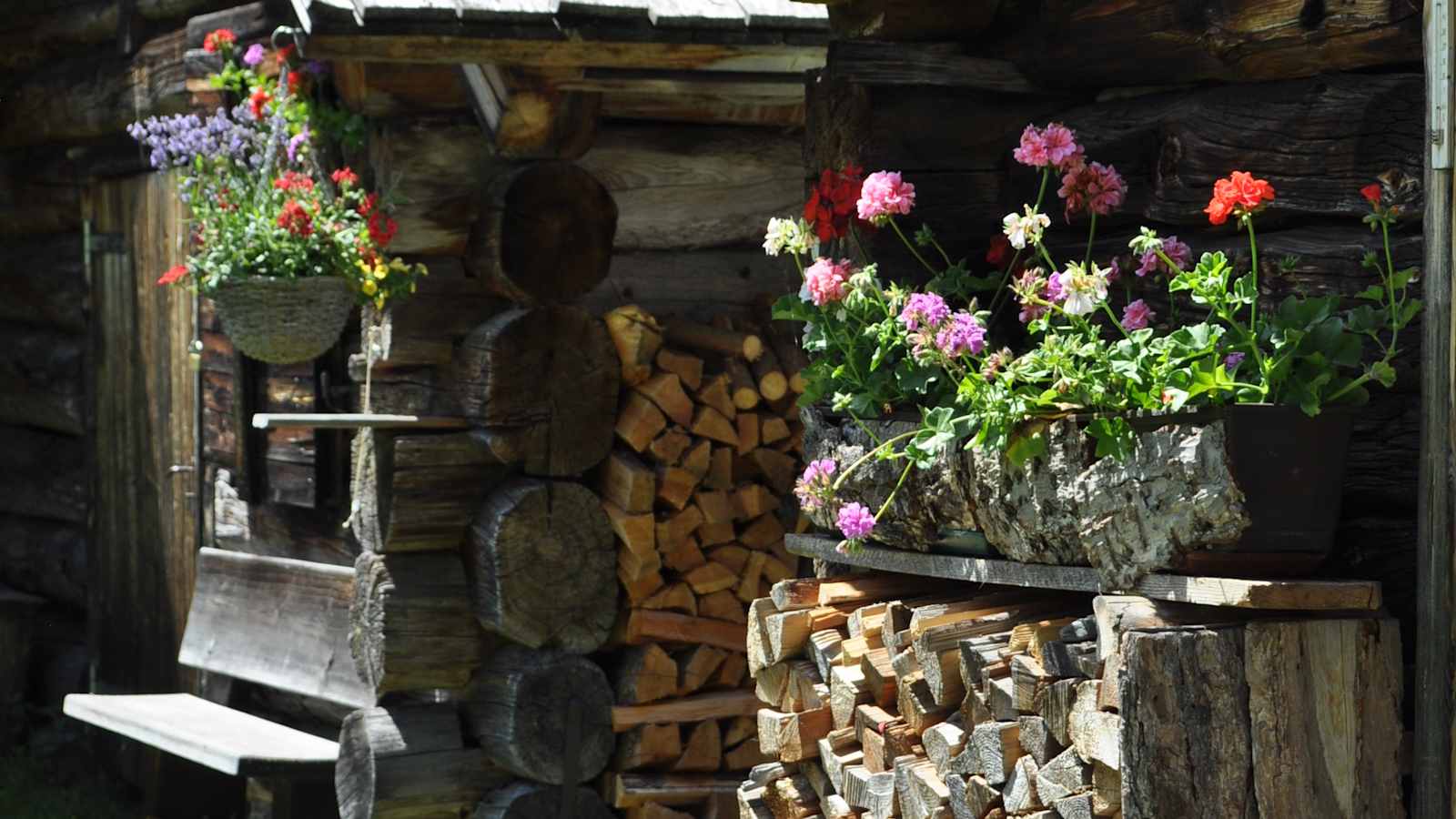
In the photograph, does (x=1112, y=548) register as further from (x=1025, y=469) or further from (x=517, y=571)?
(x=517, y=571)

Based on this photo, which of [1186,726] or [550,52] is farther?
[550,52]

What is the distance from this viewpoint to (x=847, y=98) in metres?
4.11

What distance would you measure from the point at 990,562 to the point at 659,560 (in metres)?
2.26

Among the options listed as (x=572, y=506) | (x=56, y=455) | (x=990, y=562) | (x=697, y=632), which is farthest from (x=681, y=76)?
(x=56, y=455)

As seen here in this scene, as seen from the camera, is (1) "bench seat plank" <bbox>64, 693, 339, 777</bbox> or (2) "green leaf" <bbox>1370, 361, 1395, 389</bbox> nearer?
(2) "green leaf" <bbox>1370, 361, 1395, 389</bbox>

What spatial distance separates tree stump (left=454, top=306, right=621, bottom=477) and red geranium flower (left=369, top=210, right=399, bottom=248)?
40 cm

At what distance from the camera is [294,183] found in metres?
5.51

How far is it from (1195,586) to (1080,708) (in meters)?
0.28

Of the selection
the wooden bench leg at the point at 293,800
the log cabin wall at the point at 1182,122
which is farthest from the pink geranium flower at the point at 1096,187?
the wooden bench leg at the point at 293,800

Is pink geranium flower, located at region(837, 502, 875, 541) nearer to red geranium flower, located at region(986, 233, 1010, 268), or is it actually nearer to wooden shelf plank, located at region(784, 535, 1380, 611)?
wooden shelf plank, located at region(784, 535, 1380, 611)

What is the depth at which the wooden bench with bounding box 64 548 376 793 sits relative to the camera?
6.01 m

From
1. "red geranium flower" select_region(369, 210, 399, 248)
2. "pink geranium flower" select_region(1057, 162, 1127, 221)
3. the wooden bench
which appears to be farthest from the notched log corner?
the wooden bench

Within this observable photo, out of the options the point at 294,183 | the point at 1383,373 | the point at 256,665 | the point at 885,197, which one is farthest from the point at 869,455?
the point at 256,665

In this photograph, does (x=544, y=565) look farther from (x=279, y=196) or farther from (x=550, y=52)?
(x=550, y=52)
